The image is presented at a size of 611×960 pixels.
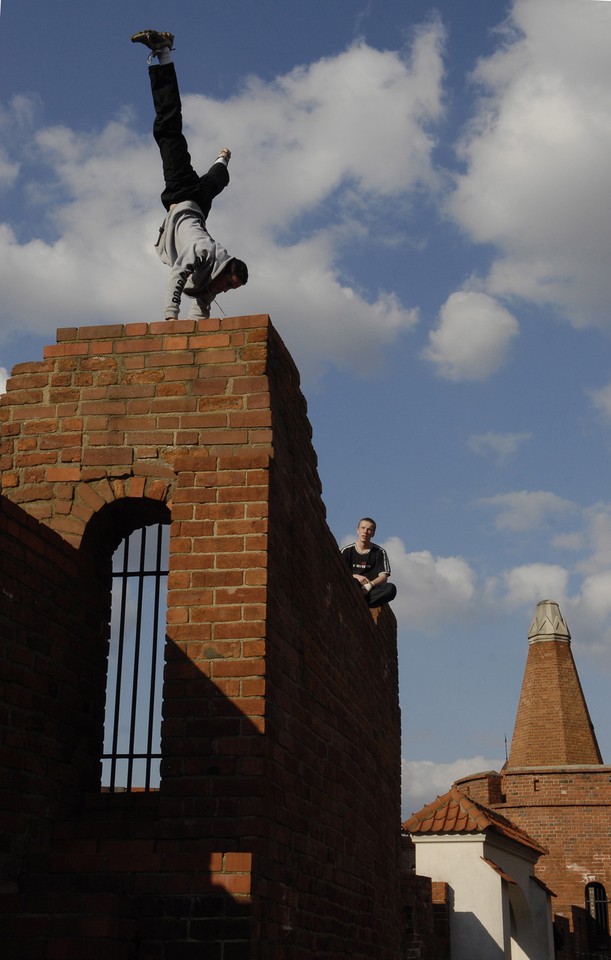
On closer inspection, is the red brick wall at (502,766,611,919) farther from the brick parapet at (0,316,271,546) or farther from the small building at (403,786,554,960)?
the brick parapet at (0,316,271,546)

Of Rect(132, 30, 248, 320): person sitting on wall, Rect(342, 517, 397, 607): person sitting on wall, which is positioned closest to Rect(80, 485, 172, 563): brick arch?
Rect(132, 30, 248, 320): person sitting on wall

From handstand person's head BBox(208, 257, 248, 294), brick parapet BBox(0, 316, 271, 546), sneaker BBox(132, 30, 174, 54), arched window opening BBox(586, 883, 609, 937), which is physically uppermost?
sneaker BBox(132, 30, 174, 54)

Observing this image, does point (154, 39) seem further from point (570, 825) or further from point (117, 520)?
point (570, 825)

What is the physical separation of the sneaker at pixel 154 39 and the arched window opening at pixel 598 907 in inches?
1041

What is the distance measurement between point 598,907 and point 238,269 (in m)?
26.2

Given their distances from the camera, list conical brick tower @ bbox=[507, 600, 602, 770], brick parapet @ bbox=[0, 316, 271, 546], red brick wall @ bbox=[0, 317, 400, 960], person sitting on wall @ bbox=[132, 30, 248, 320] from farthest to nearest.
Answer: conical brick tower @ bbox=[507, 600, 602, 770] → person sitting on wall @ bbox=[132, 30, 248, 320] → brick parapet @ bbox=[0, 316, 271, 546] → red brick wall @ bbox=[0, 317, 400, 960]

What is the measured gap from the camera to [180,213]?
23.3 feet

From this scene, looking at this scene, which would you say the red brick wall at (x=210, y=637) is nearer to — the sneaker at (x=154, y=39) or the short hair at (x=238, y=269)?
the short hair at (x=238, y=269)

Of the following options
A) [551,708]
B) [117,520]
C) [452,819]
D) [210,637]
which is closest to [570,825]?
[551,708]

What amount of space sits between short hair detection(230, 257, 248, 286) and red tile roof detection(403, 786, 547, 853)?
13856mm

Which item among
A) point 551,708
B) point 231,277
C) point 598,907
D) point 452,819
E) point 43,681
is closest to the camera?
point 43,681

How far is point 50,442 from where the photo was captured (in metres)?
5.77

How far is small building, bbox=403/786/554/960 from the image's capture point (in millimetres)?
17188

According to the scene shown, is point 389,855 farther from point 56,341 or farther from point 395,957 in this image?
point 56,341
